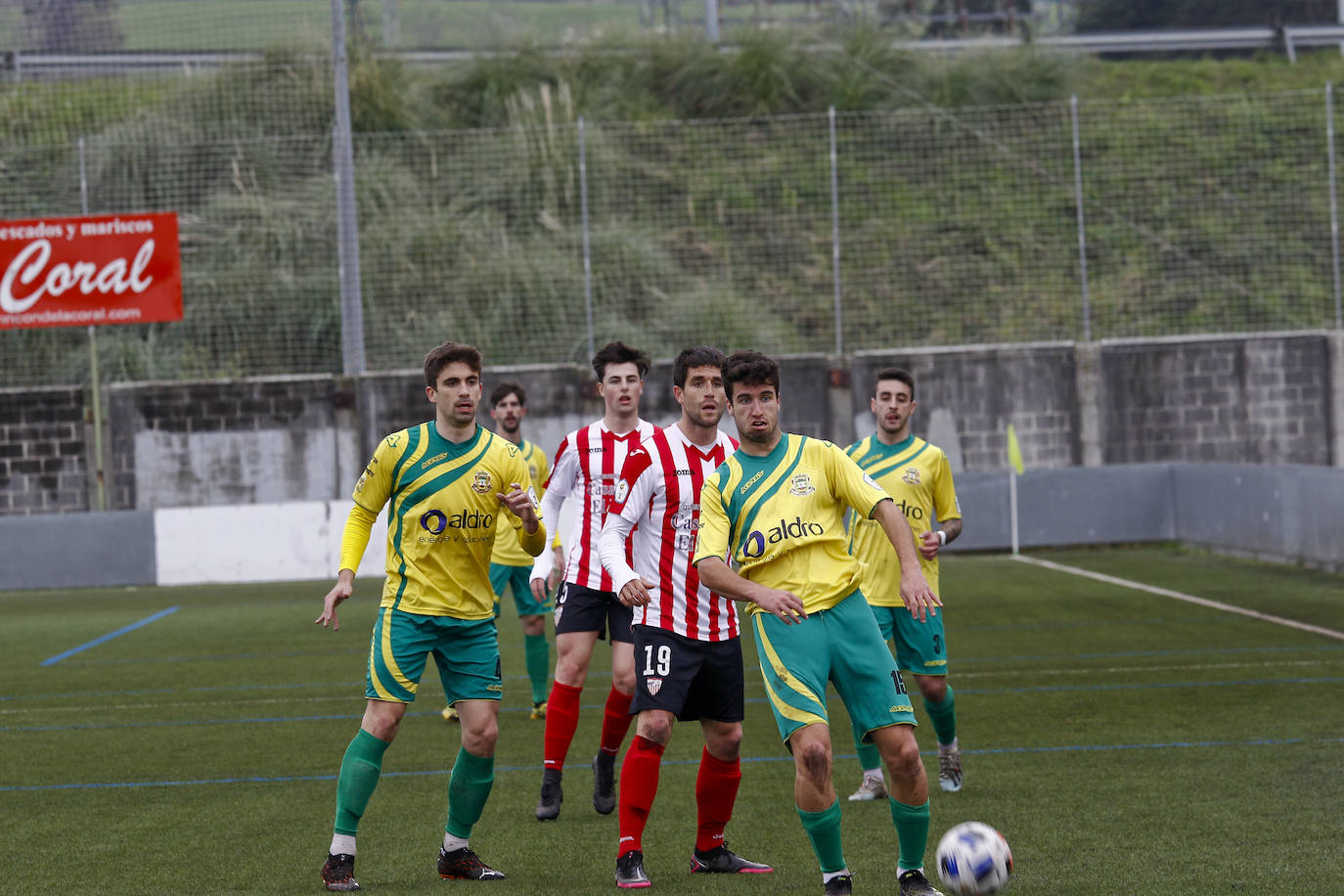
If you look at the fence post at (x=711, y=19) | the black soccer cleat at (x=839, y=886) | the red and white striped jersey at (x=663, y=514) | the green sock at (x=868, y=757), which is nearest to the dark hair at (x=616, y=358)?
the red and white striped jersey at (x=663, y=514)

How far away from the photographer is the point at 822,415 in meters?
21.7

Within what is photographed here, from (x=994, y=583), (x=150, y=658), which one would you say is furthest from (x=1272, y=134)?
(x=150, y=658)

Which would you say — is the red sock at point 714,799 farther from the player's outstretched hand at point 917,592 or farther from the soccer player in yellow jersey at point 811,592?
the player's outstretched hand at point 917,592

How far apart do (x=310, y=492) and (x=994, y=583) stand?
10.0 metres

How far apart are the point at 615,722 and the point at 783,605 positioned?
2.31 metres

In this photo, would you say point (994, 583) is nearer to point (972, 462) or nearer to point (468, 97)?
point (972, 462)

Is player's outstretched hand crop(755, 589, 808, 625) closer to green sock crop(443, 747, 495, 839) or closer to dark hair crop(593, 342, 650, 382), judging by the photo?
green sock crop(443, 747, 495, 839)

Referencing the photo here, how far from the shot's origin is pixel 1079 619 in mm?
13586

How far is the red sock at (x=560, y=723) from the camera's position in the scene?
7.09 meters

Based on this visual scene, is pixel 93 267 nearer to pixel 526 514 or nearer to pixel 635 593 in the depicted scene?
pixel 526 514

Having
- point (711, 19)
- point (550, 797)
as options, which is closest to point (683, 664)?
point (550, 797)

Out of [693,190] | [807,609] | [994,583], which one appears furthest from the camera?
[693,190]

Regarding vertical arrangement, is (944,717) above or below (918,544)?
below

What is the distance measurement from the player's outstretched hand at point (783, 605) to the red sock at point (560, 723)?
2.32 metres
